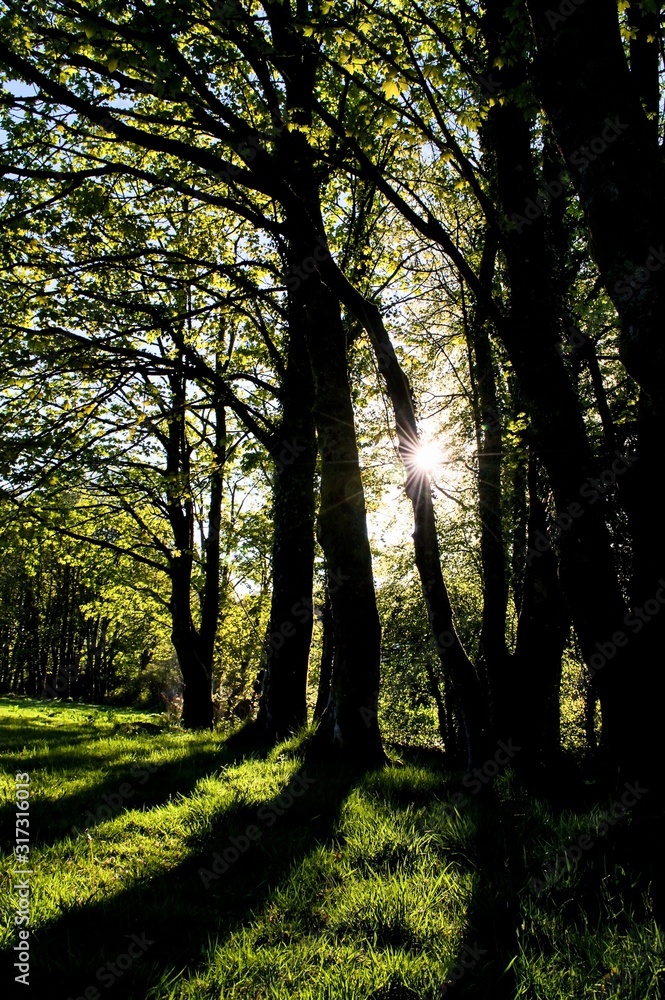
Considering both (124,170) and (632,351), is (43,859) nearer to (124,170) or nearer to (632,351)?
(632,351)

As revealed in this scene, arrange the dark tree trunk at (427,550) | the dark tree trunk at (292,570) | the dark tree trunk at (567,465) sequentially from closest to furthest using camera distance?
the dark tree trunk at (567,465)
the dark tree trunk at (427,550)
the dark tree trunk at (292,570)

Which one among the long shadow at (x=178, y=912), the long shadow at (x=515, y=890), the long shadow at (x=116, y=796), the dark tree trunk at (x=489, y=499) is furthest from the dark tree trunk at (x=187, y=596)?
the long shadow at (x=515, y=890)

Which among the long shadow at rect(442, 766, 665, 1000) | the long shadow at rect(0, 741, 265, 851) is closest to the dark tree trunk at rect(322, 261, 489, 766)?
the long shadow at rect(442, 766, 665, 1000)

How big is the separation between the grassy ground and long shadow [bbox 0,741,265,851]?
0.03 metres

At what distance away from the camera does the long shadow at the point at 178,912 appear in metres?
2.60

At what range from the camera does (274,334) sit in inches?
540

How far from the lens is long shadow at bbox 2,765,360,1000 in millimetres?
2604

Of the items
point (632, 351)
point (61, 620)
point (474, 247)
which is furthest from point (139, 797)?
point (61, 620)

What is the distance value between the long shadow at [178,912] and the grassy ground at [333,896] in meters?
0.01

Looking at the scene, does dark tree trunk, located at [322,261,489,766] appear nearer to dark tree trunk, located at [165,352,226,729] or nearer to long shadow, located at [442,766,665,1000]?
long shadow, located at [442,766,665,1000]

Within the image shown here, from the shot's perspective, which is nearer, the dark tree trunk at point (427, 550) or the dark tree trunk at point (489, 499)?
the dark tree trunk at point (427, 550)

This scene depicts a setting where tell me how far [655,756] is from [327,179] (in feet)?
35.7

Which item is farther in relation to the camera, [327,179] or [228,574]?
[228,574]

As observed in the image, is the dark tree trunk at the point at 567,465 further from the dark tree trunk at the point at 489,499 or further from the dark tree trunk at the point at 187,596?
the dark tree trunk at the point at 187,596
